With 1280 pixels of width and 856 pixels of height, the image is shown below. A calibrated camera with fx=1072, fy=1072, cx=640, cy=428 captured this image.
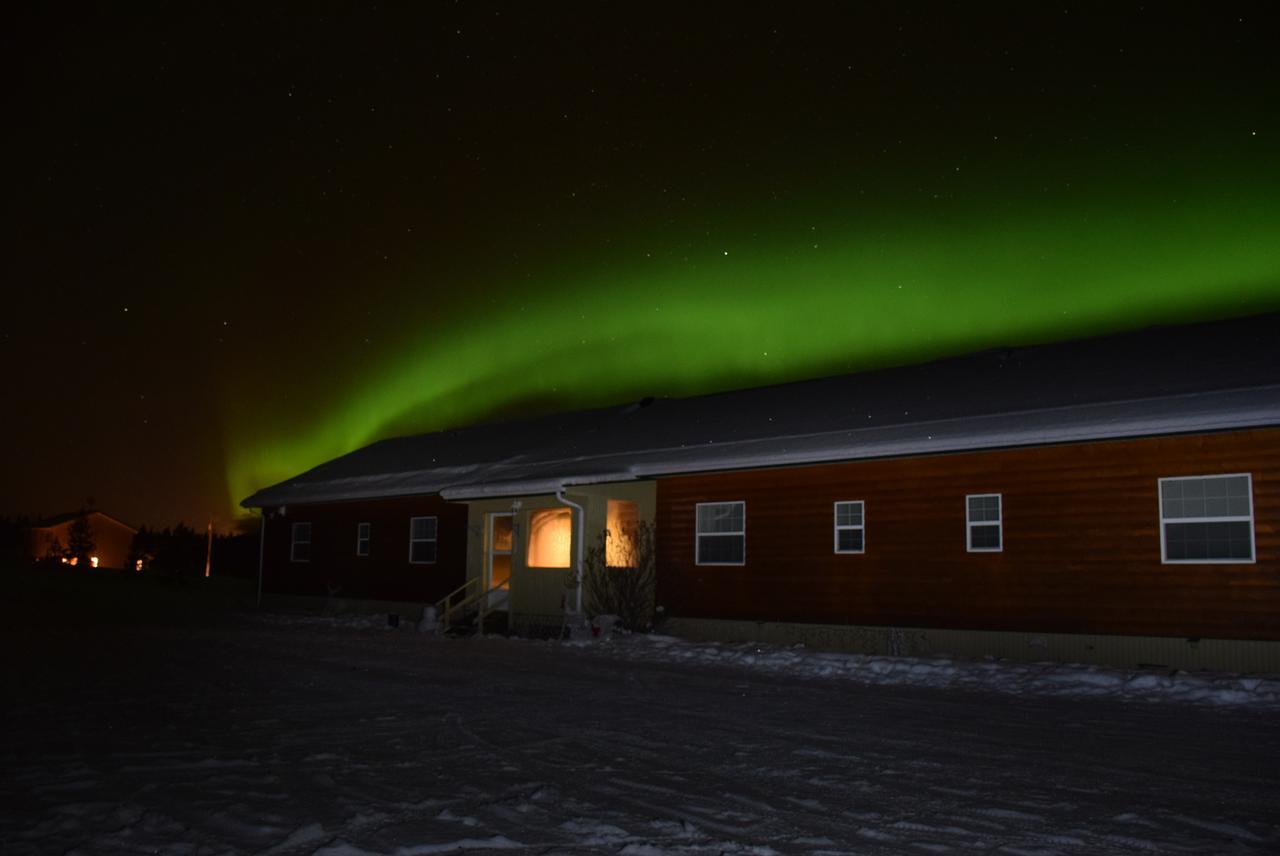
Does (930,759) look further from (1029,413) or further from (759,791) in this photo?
(1029,413)

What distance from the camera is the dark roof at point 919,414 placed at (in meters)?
15.7

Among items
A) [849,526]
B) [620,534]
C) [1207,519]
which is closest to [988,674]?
[1207,519]

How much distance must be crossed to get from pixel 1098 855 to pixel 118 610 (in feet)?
99.2

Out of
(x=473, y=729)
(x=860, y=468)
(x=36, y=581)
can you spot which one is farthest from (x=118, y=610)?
(x=473, y=729)

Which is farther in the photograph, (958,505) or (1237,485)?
(958,505)

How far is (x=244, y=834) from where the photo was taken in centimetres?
557

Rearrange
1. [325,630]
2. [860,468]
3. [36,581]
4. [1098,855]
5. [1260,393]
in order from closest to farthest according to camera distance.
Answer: [1098,855] < [1260,393] < [860,468] < [325,630] < [36,581]

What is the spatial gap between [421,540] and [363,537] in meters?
3.23

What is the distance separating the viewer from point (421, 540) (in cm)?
2891

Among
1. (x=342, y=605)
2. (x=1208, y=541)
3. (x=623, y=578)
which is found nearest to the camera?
(x=1208, y=541)

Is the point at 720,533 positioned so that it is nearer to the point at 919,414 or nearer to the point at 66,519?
the point at 919,414

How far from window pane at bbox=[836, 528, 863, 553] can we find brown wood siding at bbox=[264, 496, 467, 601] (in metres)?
11.2

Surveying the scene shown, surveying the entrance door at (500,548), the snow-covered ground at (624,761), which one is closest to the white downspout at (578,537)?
the entrance door at (500,548)

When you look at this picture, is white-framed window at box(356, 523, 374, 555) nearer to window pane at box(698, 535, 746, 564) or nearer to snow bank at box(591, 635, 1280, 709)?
window pane at box(698, 535, 746, 564)
